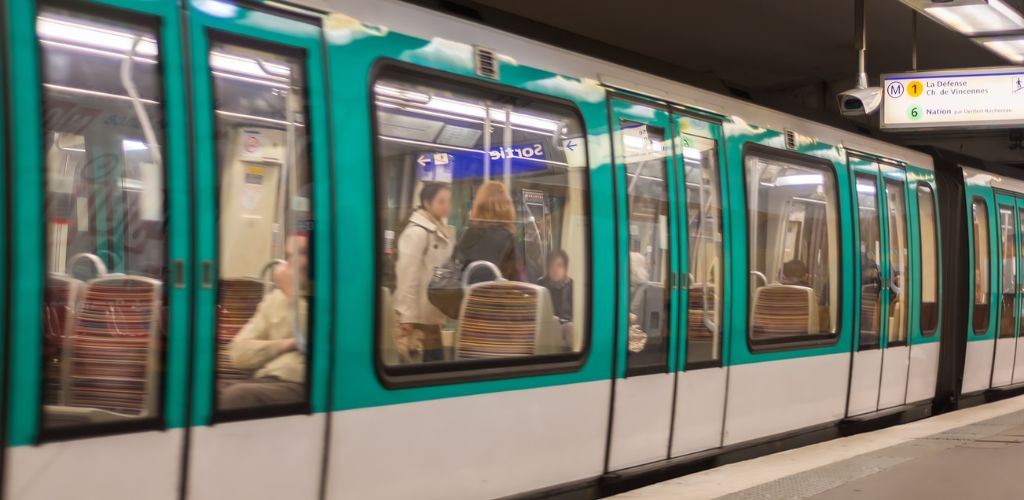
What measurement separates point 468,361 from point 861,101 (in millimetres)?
6611

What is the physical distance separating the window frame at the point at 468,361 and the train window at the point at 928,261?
5.54m

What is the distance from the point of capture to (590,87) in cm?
526

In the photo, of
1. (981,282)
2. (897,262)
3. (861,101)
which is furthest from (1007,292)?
(861,101)

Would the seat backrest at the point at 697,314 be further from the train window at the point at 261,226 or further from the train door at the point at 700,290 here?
the train window at the point at 261,226

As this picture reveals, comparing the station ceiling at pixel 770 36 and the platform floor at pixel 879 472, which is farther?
the station ceiling at pixel 770 36

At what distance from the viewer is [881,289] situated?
830 centimetres

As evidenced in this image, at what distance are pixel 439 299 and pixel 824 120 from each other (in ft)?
15.9

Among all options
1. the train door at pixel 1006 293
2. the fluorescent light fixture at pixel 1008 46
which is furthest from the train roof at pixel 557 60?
the train door at pixel 1006 293

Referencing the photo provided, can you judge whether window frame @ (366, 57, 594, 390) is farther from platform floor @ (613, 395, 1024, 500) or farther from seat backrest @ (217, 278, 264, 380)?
platform floor @ (613, 395, 1024, 500)

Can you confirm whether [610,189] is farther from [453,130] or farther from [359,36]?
[359,36]

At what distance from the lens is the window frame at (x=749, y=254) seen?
6492 mm

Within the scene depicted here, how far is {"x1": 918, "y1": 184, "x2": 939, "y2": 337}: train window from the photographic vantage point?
923cm

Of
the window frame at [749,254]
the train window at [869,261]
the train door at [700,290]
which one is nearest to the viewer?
the train door at [700,290]

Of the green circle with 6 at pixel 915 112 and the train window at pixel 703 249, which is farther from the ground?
the green circle with 6 at pixel 915 112
